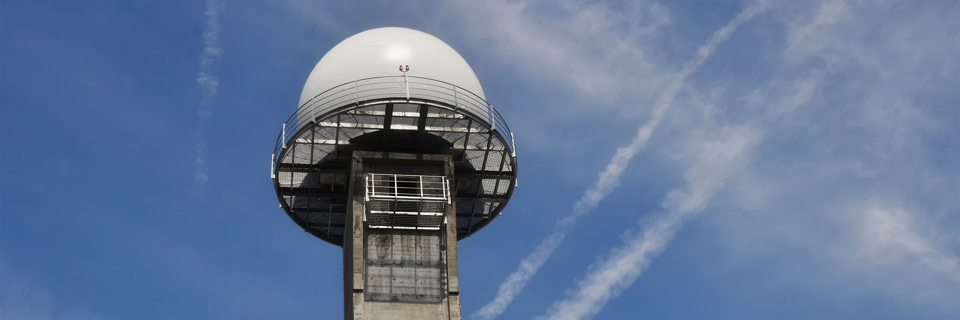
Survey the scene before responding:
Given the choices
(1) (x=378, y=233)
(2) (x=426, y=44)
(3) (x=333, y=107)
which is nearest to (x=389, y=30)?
(2) (x=426, y=44)

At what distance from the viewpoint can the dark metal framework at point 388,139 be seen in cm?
5022

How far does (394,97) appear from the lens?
49656 mm

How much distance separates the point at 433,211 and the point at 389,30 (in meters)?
8.89

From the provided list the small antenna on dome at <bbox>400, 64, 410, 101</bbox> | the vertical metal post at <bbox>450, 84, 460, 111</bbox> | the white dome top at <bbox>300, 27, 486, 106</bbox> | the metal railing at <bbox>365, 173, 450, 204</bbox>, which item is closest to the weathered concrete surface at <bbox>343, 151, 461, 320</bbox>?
the metal railing at <bbox>365, 173, 450, 204</bbox>

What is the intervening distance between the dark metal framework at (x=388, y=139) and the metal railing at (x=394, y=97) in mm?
40

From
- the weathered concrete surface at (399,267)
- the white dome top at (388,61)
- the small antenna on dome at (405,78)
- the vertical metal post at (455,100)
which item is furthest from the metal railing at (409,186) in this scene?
the white dome top at (388,61)

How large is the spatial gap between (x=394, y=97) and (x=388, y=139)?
2.69 m

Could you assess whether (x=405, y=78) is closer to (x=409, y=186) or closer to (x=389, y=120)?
(x=389, y=120)

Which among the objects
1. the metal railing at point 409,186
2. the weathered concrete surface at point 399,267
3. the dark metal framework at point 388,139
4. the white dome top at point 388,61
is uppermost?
the white dome top at point 388,61

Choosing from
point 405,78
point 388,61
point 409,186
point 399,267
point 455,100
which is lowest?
point 399,267

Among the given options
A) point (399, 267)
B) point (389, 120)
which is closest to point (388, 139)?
point (389, 120)

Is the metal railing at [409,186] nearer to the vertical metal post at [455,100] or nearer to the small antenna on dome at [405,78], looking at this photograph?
the vertical metal post at [455,100]

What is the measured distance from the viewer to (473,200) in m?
55.2

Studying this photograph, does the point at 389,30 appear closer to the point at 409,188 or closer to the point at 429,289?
the point at 409,188
